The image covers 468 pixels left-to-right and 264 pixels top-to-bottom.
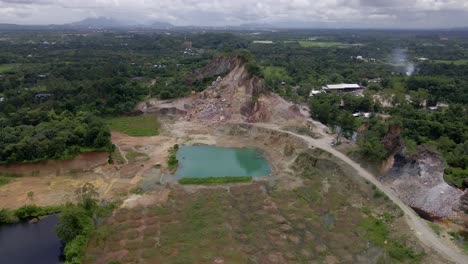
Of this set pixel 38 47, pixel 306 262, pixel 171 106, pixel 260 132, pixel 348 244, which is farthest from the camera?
pixel 38 47

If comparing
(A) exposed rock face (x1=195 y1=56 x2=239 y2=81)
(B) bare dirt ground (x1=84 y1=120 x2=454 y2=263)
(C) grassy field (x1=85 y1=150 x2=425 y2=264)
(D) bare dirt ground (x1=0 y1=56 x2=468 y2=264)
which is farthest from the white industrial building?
(C) grassy field (x1=85 y1=150 x2=425 y2=264)

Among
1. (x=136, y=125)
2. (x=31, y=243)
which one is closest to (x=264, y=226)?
(x=31, y=243)

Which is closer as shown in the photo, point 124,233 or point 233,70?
point 124,233

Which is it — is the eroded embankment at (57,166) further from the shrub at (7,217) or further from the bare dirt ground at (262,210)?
the shrub at (7,217)

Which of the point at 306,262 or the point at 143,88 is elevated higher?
the point at 143,88

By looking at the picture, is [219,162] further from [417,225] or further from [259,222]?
[417,225]

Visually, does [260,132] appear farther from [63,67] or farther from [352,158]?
[63,67]

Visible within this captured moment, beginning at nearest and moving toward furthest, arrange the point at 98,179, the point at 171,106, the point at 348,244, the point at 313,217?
the point at 348,244 → the point at 313,217 → the point at 98,179 → the point at 171,106

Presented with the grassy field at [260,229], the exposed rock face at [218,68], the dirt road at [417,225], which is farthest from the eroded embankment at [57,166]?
the exposed rock face at [218,68]

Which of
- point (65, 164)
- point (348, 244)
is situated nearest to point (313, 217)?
point (348, 244)
